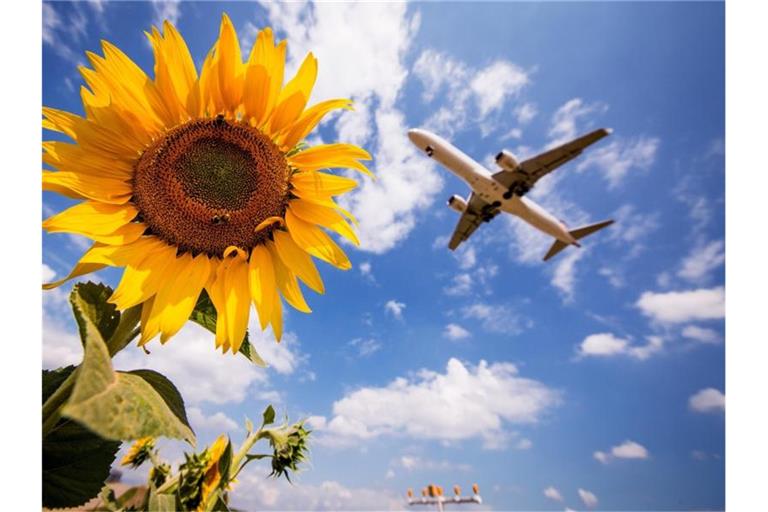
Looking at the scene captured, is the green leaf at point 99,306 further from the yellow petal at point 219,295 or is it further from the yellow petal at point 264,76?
the yellow petal at point 264,76

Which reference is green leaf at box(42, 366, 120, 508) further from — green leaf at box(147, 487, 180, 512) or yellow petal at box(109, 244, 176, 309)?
green leaf at box(147, 487, 180, 512)

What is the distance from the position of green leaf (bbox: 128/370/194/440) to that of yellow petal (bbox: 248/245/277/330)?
0.63ft

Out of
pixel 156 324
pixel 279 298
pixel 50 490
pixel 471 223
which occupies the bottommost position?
pixel 50 490

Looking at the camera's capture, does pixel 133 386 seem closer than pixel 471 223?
Yes

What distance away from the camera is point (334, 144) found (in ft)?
3.33

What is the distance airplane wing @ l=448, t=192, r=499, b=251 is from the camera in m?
22.9

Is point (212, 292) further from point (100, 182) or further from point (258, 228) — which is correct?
point (100, 182)

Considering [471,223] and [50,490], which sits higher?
[471,223]

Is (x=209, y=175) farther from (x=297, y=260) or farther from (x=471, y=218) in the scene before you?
(x=471, y=218)

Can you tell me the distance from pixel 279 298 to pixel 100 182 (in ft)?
1.38

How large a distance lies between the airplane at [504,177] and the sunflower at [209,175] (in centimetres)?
1733

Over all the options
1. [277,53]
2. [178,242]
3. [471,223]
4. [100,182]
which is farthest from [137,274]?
[471,223]

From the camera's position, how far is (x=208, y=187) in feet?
3.29

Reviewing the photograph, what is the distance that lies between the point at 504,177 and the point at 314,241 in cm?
2017
